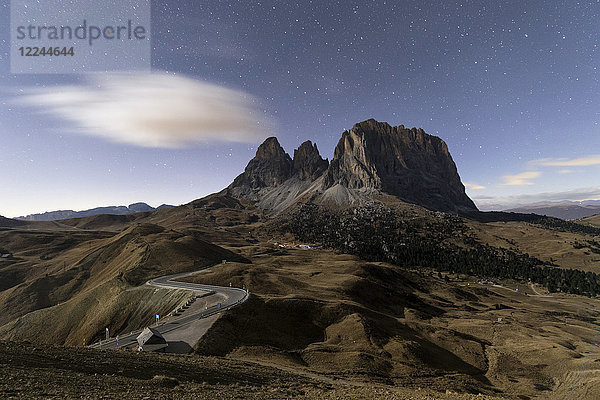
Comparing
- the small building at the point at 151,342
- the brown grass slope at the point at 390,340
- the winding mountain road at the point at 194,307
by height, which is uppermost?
the small building at the point at 151,342

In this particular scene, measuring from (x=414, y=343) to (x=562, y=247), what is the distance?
680 feet

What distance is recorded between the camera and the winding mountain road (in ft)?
125

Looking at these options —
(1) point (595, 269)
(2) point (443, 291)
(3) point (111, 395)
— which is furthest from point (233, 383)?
(1) point (595, 269)

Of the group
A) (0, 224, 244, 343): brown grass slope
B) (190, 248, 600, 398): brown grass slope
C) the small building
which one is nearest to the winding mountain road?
(190, 248, 600, 398): brown grass slope

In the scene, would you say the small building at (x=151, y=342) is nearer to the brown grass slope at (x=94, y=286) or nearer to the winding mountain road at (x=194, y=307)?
the winding mountain road at (x=194, y=307)

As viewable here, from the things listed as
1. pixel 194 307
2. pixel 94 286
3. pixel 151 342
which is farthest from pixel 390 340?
pixel 94 286

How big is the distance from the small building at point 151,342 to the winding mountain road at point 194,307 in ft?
13.4

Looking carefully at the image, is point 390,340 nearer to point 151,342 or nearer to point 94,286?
point 151,342

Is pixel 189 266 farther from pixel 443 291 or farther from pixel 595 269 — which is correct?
pixel 595 269

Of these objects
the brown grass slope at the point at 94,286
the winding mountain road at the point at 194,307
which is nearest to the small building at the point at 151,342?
the winding mountain road at the point at 194,307

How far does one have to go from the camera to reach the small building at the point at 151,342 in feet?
109

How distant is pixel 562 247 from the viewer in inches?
7234

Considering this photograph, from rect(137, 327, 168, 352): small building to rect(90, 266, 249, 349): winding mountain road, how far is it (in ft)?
13.4

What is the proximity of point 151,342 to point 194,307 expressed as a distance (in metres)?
16.2
